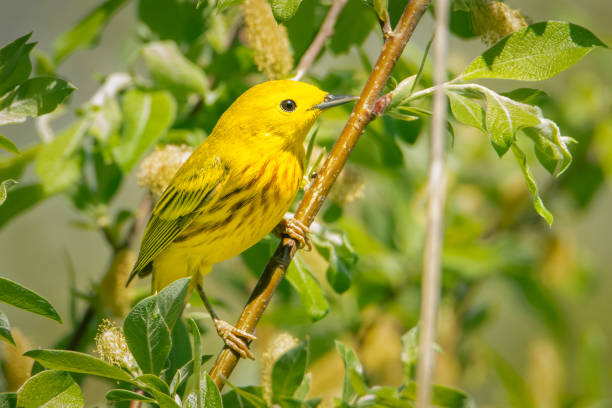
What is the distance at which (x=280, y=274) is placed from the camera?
1.62 meters

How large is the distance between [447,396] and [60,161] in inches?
54.9

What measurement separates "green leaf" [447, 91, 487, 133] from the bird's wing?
930 millimetres

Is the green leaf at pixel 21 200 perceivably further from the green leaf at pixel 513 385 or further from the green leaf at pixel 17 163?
the green leaf at pixel 513 385

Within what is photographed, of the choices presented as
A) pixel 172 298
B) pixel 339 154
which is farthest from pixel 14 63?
pixel 339 154

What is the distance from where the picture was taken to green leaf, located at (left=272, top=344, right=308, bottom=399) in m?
1.59

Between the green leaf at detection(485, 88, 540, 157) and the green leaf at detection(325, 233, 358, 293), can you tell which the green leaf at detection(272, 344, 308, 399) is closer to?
the green leaf at detection(325, 233, 358, 293)

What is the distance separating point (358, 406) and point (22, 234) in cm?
463

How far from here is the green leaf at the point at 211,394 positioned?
1.33 metres

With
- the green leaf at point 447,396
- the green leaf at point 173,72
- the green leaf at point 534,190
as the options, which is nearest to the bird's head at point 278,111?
the green leaf at point 173,72

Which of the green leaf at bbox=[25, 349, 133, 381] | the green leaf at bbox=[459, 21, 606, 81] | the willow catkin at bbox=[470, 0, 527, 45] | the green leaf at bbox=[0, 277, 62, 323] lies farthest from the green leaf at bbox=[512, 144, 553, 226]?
the green leaf at bbox=[0, 277, 62, 323]

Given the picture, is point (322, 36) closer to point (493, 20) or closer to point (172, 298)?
point (493, 20)

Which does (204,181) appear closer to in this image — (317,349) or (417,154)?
(317,349)

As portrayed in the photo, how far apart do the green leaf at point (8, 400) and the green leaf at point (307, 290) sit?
0.74 m

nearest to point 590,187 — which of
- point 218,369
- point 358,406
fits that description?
point 358,406
